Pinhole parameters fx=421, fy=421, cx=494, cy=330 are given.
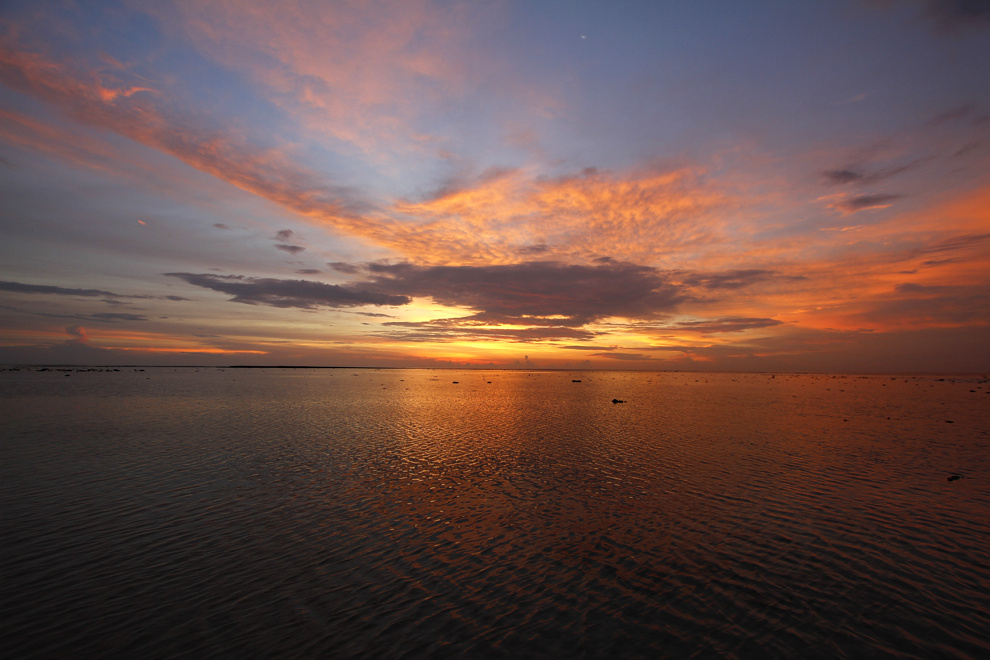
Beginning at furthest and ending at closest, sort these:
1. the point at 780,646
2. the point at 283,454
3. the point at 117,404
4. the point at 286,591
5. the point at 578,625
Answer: the point at 117,404 < the point at 283,454 < the point at 286,591 < the point at 578,625 < the point at 780,646

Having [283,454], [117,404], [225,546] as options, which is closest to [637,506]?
[225,546]

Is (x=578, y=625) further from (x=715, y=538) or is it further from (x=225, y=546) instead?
(x=225, y=546)

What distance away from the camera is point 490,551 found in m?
15.3

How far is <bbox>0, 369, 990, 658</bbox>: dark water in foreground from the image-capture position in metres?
10.4

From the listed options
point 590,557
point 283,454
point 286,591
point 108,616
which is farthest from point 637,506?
point 283,454

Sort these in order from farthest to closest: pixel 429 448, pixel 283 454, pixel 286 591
Answer: pixel 429 448
pixel 283 454
pixel 286 591

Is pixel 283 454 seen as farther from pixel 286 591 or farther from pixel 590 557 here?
pixel 590 557

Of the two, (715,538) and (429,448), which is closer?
(715,538)

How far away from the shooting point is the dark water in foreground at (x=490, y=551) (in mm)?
10430

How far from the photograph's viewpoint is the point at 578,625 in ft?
35.9

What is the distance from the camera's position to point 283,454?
30.2 metres

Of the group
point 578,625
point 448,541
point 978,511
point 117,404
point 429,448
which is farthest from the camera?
point 117,404

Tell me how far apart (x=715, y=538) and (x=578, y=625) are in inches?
326

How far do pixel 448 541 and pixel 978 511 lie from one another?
77.8 feet
